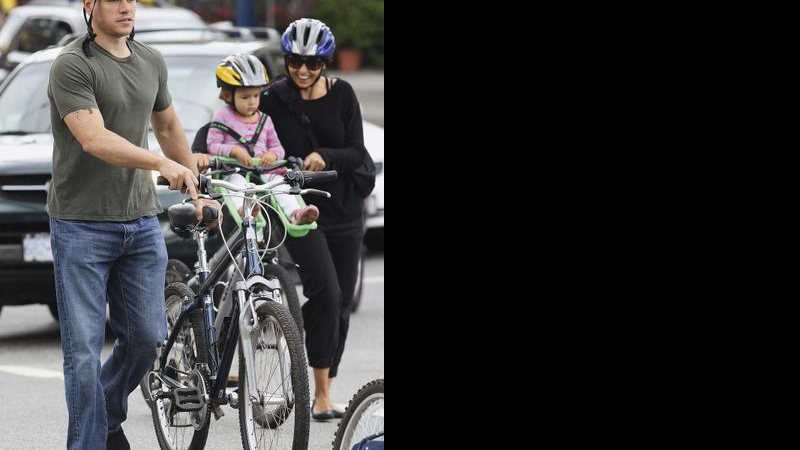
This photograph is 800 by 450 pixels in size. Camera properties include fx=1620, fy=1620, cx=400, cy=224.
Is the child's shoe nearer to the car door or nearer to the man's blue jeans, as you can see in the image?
the man's blue jeans

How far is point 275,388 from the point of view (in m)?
5.48

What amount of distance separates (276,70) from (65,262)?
5.87 metres

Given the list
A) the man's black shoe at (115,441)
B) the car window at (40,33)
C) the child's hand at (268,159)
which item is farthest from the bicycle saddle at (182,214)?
the car window at (40,33)

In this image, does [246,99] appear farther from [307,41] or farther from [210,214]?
[210,214]

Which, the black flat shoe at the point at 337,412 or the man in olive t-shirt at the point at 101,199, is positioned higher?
the man in olive t-shirt at the point at 101,199

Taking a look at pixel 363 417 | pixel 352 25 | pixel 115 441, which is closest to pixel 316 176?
pixel 115 441

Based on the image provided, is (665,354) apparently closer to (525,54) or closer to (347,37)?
(525,54)

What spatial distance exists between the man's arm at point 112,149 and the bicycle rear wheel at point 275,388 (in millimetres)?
611

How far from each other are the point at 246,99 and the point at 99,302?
173cm

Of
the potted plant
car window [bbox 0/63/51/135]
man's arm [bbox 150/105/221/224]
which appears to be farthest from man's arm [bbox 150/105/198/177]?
the potted plant

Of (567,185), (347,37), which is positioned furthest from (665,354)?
(347,37)

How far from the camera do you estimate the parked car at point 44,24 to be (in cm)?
2148

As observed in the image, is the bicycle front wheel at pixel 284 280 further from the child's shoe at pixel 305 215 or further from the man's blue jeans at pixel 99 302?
the man's blue jeans at pixel 99 302

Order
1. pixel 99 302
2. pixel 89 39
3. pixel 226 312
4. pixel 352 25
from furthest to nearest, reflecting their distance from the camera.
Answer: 1. pixel 352 25
2. pixel 226 312
3. pixel 99 302
4. pixel 89 39
